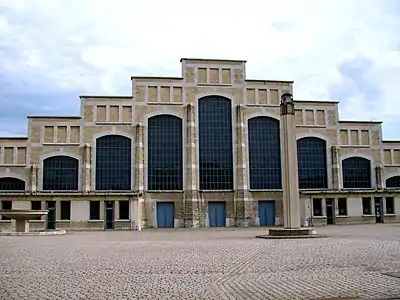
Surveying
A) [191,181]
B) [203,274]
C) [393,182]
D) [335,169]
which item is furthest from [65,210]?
[203,274]

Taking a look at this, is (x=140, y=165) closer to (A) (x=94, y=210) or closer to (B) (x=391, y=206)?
(A) (x=94, y=210)

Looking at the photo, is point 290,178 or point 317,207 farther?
point 317,207

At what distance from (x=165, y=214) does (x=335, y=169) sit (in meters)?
18.6

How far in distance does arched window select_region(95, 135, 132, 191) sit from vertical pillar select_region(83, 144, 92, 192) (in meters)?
0.78

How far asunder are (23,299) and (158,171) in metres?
41.0

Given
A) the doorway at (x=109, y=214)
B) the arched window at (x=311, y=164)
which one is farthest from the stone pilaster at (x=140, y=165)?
the arched window at (x=311, y=164)

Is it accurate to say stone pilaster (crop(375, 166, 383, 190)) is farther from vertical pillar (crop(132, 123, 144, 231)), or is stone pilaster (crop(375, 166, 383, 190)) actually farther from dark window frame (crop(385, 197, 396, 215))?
vertical pillar (crop(132, 123, 144, 231))

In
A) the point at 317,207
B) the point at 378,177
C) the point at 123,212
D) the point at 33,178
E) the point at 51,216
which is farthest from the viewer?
the point at 378,177

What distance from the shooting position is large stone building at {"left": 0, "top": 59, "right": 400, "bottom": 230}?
49.9m

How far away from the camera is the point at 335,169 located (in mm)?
53250

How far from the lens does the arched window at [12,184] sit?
49.4 metres

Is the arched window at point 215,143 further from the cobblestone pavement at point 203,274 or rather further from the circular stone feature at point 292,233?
A: the cobblestone pavement at point 203,274

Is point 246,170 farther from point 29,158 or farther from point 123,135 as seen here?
point 29,158

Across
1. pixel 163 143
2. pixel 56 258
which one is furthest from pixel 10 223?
pixel 56 258
